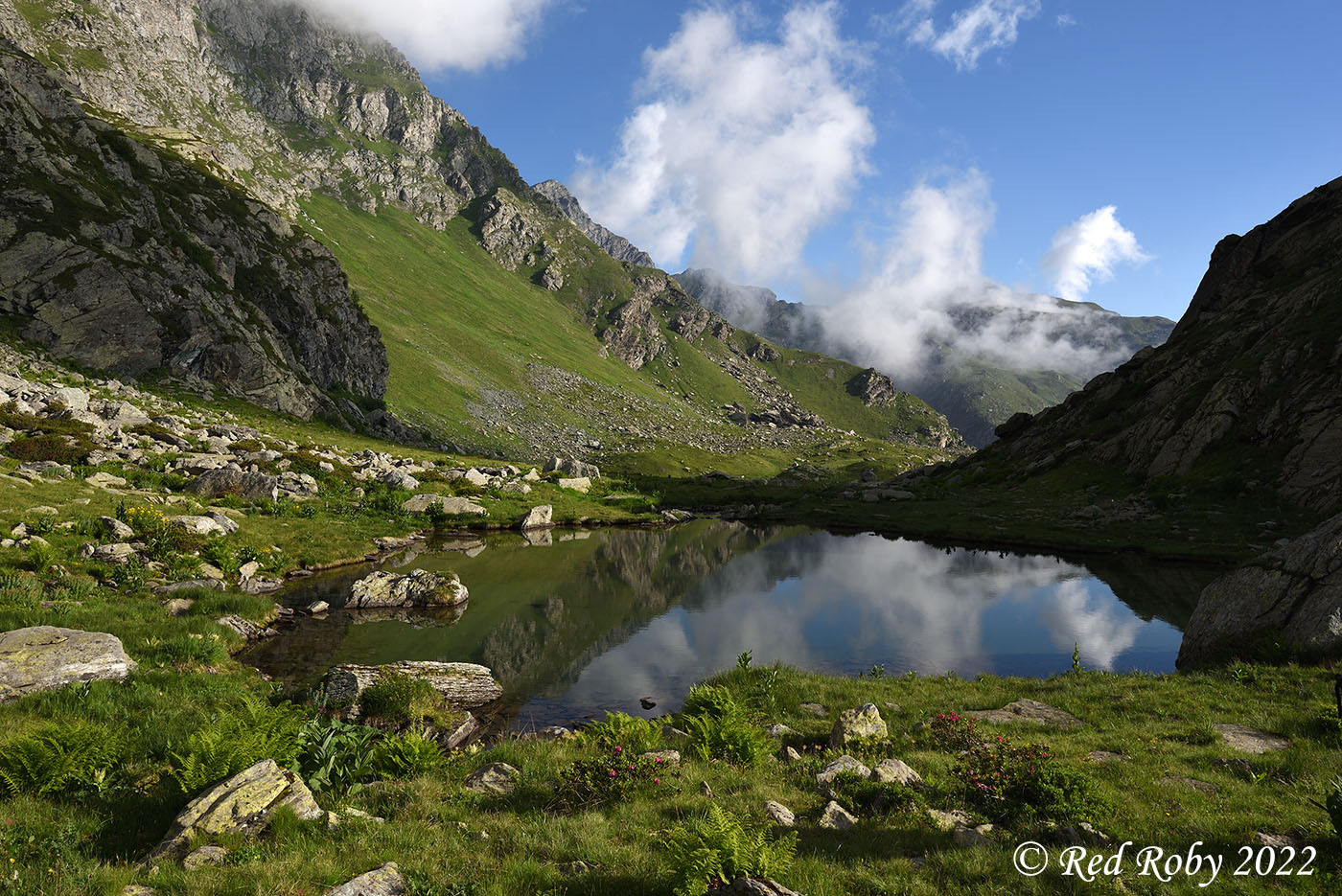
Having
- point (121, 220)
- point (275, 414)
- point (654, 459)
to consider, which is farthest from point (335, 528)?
point (654, 459)

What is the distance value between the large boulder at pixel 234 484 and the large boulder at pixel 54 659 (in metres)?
30.4

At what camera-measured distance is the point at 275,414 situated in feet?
274

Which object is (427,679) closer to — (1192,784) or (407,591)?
(407,591)

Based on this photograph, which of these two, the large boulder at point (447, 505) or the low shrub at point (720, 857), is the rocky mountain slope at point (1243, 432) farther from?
the large boulder at point (447, 505)

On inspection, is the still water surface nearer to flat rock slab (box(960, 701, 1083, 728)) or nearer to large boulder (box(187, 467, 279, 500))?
flat rock slab (box(960, 701, 1083, 728))

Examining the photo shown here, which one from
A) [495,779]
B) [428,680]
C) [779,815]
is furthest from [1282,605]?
[428,680]

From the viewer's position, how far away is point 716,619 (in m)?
35.5

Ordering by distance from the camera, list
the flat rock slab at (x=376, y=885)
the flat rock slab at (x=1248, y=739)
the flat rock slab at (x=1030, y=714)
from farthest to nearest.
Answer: the flat rock slab at (x=1030, y=714), the flat rock slab at (x=1248, y=739), the flat rock slab at (x=376, y=885)

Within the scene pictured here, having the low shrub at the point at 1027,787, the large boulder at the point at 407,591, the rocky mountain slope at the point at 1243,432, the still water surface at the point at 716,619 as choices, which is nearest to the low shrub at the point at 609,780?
the low shrub at the point at 1027,787

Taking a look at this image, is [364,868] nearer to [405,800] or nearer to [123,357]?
[405,800]

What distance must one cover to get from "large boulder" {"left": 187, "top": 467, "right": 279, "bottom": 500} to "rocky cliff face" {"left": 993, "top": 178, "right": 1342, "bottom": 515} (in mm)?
77853

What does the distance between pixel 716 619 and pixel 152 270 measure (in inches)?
3949

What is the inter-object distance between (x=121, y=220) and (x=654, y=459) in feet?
345

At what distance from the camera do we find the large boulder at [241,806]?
8.56 metres
